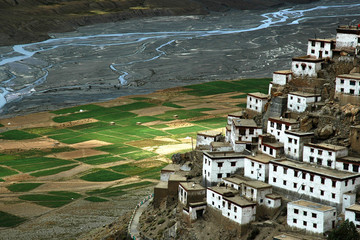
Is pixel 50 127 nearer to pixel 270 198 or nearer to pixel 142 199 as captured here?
pixel 142 199

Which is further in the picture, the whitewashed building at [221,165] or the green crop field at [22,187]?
the green crop field at [22,187]

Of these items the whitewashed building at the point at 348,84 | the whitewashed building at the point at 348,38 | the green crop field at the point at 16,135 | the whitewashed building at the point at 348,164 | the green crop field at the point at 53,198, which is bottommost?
the green crop field at the point at 16,135

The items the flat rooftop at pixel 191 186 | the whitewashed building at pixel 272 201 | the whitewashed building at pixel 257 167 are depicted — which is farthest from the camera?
the flat rooftop at pixel 191 186

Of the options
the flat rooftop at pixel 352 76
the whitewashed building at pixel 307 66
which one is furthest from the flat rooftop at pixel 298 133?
the whitewashed building at pixel 307 66

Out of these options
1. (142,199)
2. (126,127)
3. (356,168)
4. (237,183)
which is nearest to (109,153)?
(126,127)

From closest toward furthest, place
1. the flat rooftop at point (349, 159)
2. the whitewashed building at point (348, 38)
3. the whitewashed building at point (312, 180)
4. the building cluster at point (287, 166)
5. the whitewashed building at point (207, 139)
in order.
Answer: the whitewashed building at point (312, 180), the building cluster at point (287, 166), the flat rooftop at point (349, 159), the whitewashed building at point (348, 38), the whitewashed building at point (207, 139)

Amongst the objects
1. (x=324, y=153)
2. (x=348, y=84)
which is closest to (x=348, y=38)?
(x=348, y=84)

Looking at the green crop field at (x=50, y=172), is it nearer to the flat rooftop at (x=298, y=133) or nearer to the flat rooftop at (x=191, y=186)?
the flat rooftop at (x=191, y=186)
